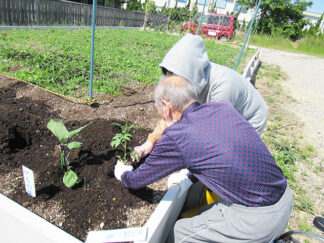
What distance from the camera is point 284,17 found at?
67.6 feet

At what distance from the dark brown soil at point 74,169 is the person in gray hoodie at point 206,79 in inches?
15.2

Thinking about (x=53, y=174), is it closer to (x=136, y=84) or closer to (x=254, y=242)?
(x=254, y=242)

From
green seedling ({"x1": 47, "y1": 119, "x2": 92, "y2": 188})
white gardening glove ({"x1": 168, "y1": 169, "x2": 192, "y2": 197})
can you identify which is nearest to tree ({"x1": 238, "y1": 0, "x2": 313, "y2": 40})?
white gardening glove ({"x1": 168, "y1": 169, "x2": 192, "y2": 197})

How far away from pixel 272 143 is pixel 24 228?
337 centimetres

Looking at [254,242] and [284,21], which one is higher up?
[284,21]

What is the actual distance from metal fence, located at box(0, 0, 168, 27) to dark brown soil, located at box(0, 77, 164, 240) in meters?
7.45

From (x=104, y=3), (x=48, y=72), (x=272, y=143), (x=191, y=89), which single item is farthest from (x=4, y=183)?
(x=104, y=3)

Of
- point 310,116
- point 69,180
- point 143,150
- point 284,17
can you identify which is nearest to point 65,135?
point 69,180

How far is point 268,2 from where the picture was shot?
20.1m

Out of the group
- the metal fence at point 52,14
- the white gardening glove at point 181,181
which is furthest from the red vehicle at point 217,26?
the white gardening glove at point 181,181

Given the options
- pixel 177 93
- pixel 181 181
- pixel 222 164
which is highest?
pixel 177 93

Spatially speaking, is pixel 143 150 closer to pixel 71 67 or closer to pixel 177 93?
pixel 177 93

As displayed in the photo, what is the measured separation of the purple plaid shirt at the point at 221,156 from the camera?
1.15m

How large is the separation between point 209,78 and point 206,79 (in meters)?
0.15
